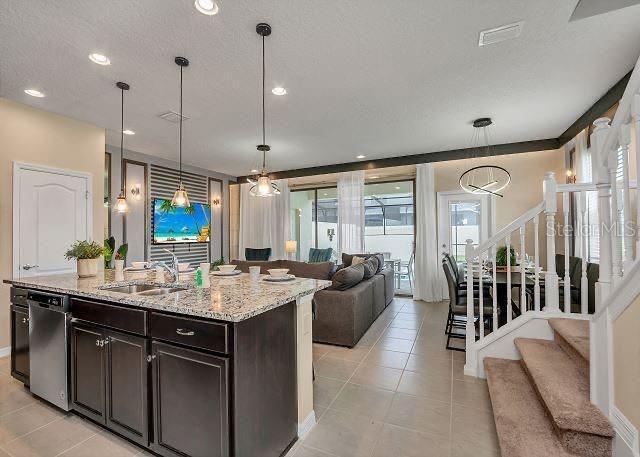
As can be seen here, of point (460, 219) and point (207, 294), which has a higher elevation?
point (460, 219)

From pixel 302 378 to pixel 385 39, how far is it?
2.64 m

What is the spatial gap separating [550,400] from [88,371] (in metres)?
2.96

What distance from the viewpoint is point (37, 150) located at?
3.64 metres

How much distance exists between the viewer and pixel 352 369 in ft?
9.91

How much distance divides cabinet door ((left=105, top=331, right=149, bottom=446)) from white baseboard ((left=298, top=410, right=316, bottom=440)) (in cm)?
92

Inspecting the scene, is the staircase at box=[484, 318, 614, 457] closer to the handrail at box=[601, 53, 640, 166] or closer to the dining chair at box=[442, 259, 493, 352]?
the dining chair at box=[442, 259, 493, 352]

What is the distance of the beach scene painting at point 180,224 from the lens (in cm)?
605

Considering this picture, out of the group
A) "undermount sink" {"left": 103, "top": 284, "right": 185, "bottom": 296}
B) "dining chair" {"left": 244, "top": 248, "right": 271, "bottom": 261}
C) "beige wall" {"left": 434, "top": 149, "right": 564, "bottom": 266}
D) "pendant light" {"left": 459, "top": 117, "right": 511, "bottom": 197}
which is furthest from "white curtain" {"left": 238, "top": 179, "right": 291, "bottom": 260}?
"undermount sink" {"left": 103, "top": 284, "right": 185, "bottom": 296}

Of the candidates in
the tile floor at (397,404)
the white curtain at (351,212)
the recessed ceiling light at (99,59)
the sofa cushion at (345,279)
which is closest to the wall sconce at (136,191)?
the recessed ceiling light at (99,59)

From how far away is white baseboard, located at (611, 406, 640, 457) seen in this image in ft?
4.42

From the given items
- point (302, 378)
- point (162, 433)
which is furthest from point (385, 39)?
point (162, 433)

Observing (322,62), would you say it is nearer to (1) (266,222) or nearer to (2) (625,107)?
(2) (625,107)

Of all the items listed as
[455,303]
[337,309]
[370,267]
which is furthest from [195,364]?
[370,267]

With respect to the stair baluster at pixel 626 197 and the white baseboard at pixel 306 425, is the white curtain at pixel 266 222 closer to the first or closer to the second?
the white baseboard at pixel 306 425
